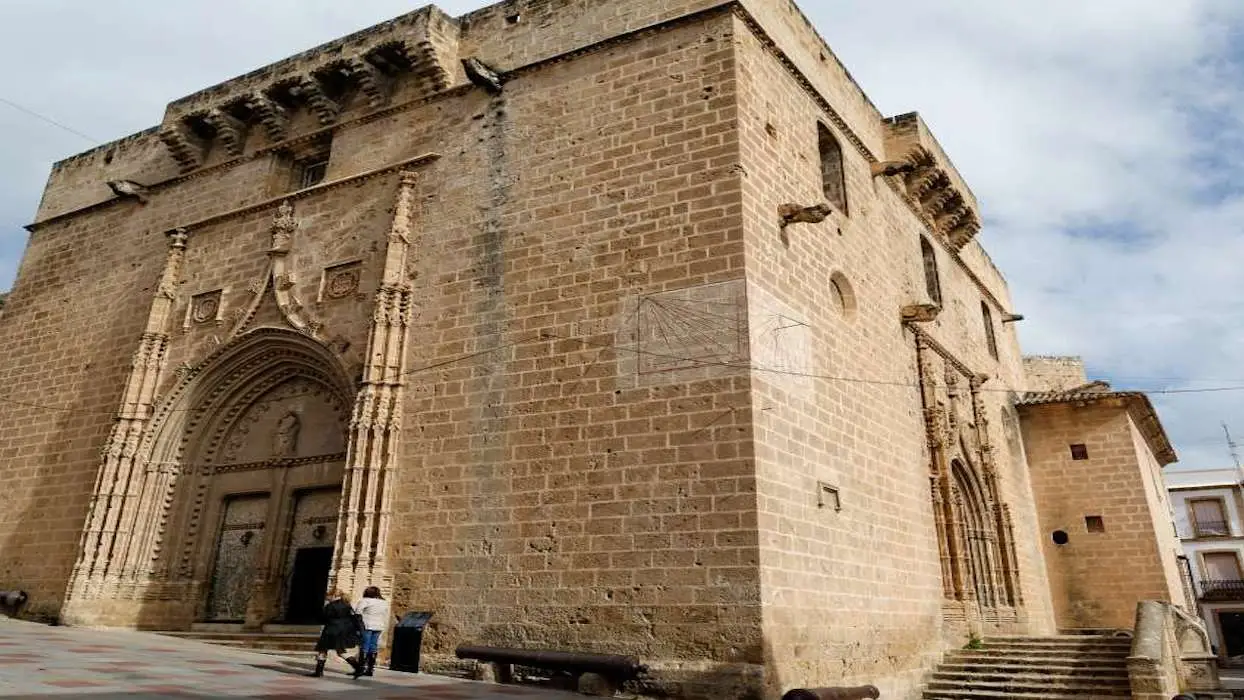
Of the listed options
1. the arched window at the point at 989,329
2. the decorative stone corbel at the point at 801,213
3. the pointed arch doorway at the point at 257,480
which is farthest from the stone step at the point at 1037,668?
the arched window at the point at 989,329

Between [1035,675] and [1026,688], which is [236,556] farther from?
[1035,675]

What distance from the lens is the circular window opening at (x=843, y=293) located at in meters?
9.70

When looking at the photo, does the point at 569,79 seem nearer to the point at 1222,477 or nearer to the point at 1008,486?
the point at 1008,486

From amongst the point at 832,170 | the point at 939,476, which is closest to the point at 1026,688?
the point at 939,476

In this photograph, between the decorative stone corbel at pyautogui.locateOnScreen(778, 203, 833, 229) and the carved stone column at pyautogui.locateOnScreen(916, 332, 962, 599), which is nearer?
the decorative stone corbel at pyautogui.locateOnScreen(778, 203, 833, 229)

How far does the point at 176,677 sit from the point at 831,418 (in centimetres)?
589

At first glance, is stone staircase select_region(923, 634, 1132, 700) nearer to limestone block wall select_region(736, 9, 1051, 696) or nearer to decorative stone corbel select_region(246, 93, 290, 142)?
limestone block wall select_region(736, 9, 1051, 696)

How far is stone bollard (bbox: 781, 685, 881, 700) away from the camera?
5.96 m

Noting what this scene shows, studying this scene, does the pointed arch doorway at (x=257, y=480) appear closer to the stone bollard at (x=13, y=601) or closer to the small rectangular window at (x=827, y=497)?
the stone bollard at (x=13, y=601)

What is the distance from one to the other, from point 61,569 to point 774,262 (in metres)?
9.30

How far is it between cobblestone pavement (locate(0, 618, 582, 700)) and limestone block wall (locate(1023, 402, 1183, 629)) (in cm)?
1161

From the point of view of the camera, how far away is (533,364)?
814 centimetres

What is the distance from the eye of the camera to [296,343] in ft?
32.8

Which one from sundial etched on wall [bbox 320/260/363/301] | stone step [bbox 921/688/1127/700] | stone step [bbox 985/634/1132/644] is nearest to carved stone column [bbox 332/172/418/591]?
sundial etched on wall [bbox 320/260/363/301]
